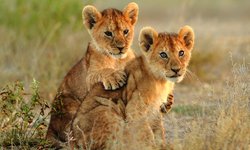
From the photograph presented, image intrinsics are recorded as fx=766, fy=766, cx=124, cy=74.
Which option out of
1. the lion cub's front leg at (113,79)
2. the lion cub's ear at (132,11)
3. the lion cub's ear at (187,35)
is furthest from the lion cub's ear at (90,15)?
the lion cub's ear at (187,35)

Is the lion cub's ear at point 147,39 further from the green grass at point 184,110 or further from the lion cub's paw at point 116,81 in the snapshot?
the green grass at point 184,110

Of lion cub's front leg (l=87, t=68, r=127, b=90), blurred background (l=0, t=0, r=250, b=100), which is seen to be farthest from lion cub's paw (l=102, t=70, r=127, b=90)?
blurred background (l=0, t=0, r=250, b=100)

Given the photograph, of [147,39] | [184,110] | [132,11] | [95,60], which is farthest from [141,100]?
[184,110]

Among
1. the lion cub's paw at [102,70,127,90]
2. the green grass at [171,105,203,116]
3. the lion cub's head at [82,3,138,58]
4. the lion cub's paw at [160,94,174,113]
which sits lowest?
the green grass at [171,105,203,116]

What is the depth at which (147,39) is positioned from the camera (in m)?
8.12

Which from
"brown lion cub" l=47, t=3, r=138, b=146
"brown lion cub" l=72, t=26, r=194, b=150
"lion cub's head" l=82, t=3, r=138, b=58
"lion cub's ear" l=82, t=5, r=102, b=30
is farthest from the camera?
"lion cub's ear" l=82, t=5, r=102, b=30

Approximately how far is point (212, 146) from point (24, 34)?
322 inches

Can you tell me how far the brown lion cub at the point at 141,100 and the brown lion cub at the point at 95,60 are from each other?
0.62 m

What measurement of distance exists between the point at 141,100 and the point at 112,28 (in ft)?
5.38

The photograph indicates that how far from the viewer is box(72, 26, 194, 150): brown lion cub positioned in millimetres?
7566

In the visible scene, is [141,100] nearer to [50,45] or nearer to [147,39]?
[147,39]

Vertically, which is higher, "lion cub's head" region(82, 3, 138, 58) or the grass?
"lion cub's head" region(82, 3, 138, 58)

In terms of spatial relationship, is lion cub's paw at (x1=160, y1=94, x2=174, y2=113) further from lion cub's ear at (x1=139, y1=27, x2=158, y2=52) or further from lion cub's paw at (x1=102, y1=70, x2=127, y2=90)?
lion cub's ear at (x1=139, y1=27, x2=158, y2=52)

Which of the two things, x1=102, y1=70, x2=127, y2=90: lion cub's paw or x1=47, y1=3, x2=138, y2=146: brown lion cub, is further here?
x1=47, y1=3, x2=138, y2=146: brown lion cub
